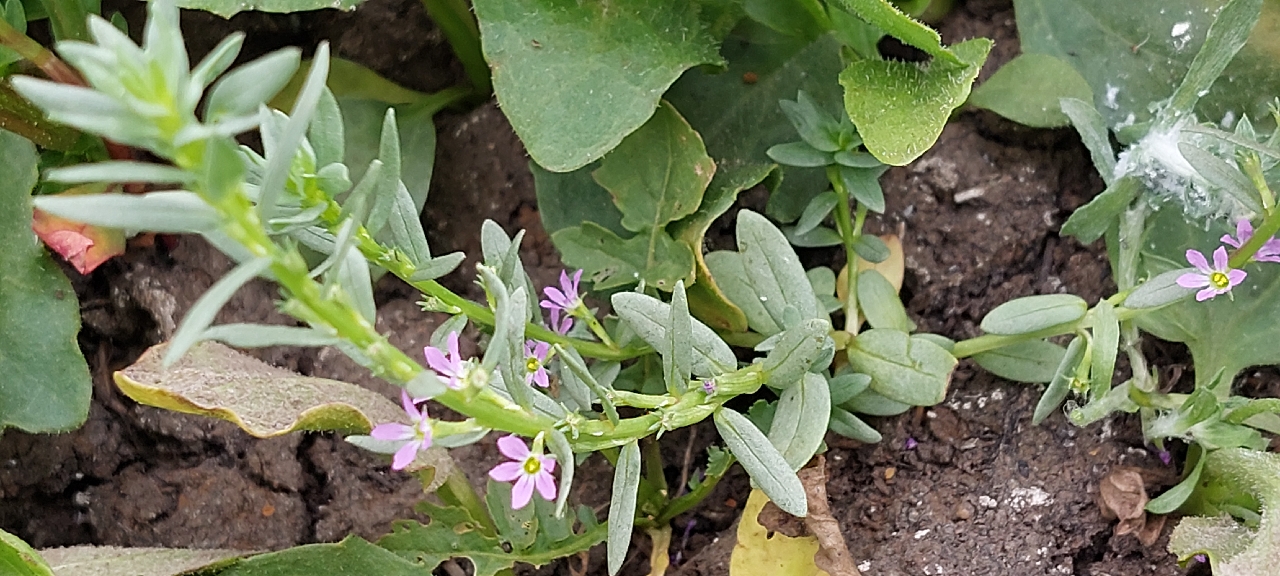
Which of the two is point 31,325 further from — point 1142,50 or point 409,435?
point 1142,50

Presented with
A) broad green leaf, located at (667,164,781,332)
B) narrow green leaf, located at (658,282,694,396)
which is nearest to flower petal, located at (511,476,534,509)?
narrow green leaf, located at (658,282,694,396)

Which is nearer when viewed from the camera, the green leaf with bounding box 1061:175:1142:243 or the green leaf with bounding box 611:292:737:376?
the green leaf with bounding box 611:292:737:376

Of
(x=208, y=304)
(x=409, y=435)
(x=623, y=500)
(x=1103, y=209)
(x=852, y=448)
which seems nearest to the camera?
(x=208, y=304)

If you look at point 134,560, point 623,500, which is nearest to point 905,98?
point 623,500

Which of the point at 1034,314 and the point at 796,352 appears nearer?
the point at 796,352

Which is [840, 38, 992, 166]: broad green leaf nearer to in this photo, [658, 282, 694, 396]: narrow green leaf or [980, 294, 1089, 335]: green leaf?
[980, 294, 1089, 335]: green leaf

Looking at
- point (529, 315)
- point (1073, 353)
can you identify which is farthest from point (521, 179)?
point (1073, 353)
